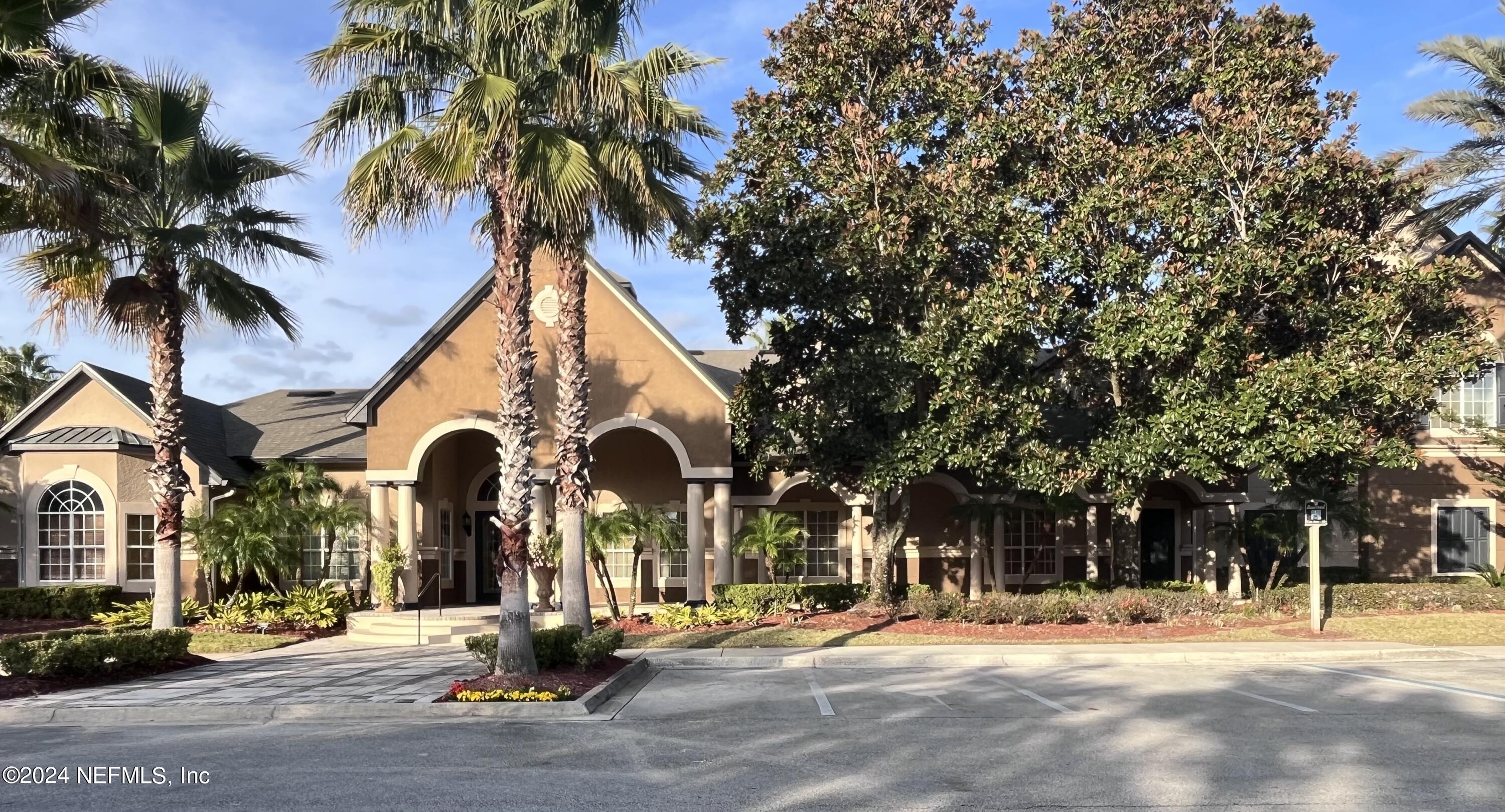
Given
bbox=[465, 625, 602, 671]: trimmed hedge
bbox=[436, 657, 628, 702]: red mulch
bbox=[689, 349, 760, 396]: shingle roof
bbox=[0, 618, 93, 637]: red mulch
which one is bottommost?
bbox=[0, 618, 93, 637]: red mulch

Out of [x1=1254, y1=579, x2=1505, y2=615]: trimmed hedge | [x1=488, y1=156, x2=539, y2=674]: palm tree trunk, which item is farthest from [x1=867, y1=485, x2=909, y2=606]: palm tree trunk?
[x1=488, y1=156, x2=539, y2=674]: palm tree trunk

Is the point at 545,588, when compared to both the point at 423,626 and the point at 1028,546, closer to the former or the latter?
the point at 423,626

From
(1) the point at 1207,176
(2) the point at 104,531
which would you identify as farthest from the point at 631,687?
(2) the point at 104,531

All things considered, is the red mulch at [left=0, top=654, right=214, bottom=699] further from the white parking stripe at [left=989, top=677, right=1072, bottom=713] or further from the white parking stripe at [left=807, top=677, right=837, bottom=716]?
the white parking stripe at [left=989, top=677, right=1072, bottom=713]

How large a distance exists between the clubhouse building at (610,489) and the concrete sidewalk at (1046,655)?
5.40 m

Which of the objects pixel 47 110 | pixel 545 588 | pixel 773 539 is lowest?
pixel 545 588

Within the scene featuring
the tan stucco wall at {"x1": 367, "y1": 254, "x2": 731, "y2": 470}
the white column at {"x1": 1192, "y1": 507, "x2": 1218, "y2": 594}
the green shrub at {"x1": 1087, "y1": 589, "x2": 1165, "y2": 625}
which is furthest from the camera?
the white column at {"x1": 1192, "y1": 507, "x2": 1218, "y2": 594}

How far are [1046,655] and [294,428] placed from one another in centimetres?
1840

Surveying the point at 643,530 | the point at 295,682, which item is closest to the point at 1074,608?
the point at 643,530

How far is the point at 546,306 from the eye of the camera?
75.8 feet

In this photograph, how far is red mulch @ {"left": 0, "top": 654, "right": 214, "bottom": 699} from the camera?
43.8 ft

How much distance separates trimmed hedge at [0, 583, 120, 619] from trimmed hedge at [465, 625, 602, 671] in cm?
1245

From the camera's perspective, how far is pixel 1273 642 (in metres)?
18.8

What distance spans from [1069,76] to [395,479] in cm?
1515
